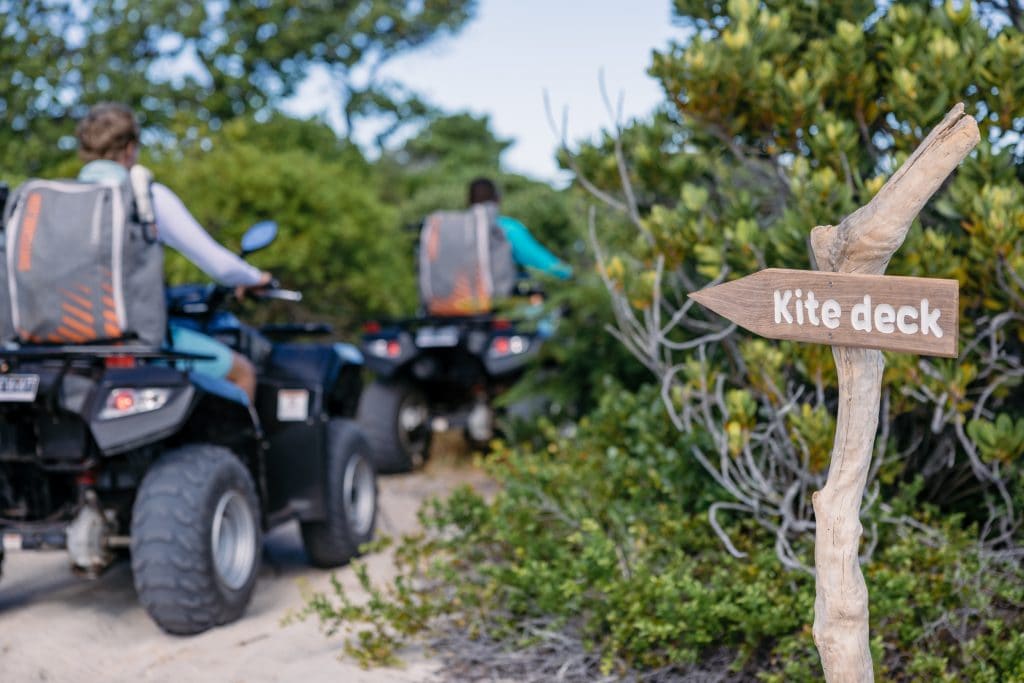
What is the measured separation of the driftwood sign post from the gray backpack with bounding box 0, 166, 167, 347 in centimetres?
219

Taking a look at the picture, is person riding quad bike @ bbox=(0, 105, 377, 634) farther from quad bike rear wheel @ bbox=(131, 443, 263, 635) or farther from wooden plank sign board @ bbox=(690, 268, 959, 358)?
wooden plank sign board @ bbox=(690, 268, 959, 358)

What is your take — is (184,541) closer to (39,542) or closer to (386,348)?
(39,542)

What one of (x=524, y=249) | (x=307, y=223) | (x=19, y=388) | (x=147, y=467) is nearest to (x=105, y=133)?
(x=19, y=388)

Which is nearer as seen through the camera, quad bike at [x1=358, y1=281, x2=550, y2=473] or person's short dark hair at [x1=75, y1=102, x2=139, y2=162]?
person's short dark hair at [x1=75, y1=102, x2=139, y2=162]

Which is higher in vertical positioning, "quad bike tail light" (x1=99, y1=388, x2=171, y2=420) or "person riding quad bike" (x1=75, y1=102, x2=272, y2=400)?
"person riding quad bike" (x1=75, y1=102, x2=272, y2=400)

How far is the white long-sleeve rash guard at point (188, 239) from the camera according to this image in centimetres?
423

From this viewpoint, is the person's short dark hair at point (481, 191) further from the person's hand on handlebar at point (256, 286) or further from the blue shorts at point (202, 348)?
the blue shorts at point (202, 348)

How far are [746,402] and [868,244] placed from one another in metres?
1.34

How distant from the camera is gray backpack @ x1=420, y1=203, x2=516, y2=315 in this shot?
7355 millimetres

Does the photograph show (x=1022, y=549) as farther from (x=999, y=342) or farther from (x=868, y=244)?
(x=868, y=244)

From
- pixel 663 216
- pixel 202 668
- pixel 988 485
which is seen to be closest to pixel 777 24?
pixel 663 216

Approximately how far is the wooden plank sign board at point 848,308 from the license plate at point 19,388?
94.2 inches

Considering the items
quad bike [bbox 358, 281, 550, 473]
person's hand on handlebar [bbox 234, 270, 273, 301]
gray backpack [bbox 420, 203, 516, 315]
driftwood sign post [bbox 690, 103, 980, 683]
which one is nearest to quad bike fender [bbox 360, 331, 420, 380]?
quad bike [bbox 358, 281, 550, 473]

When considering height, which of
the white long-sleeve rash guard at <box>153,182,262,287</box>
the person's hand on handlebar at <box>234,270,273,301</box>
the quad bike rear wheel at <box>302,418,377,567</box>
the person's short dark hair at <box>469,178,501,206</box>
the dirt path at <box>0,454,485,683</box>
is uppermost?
the person's short dark hair at <box>469,178,501,206</box>
